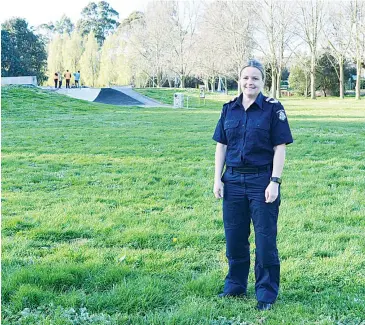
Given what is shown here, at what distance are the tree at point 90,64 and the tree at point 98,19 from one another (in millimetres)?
33004

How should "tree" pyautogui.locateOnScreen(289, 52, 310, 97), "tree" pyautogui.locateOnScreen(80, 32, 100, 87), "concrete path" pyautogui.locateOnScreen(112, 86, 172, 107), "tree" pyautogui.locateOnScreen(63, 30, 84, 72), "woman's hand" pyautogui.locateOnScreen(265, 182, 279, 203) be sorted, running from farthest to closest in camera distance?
"tree" pyautogui.locateOnScreen(63, 30, 84, 72) < "tree" pyautogui.locateOnScreen(80, 32, 100, 87) < "tree" pyautogui.locateOnScreen(289, 52, 310, 97) < "concrete path" pyautogui.locateOnScreen(112, 86, 172, 107) < "woman's hand" pyautogui.locateOnScreen(265, 182, 279, 203)

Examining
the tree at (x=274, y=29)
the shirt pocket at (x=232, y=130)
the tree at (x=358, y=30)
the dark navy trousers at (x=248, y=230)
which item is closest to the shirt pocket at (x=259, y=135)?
the shirt pocket at (x=232, y=130)

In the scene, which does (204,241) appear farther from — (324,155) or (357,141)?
(357,141)

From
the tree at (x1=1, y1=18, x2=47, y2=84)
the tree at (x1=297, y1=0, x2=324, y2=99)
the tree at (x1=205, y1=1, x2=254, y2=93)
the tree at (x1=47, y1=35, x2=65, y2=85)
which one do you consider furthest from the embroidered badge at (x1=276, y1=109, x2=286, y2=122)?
the tree at (x1=47, y1=35, x2=65, y2=85)

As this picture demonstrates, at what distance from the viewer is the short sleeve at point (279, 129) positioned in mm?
3479

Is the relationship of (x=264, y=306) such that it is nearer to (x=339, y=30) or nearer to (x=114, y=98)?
(x=114, y=98)

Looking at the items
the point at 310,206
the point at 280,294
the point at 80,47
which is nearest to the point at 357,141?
the point at 310,206

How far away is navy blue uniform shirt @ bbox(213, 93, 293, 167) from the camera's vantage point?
138 inches

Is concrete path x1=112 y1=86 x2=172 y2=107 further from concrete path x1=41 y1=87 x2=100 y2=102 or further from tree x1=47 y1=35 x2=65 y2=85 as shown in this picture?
tree x1=47 y1=35 x2=65 y2=85

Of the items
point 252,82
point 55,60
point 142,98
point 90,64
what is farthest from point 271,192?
point 55,60

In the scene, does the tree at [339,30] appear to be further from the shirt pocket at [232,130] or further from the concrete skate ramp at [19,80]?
the shirt pocket at [232,130]

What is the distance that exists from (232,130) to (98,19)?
9088 centimetres

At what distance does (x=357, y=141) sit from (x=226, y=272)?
30.9ft

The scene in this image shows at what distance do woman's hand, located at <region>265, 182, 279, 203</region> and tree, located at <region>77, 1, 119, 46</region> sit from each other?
88.8 metres
